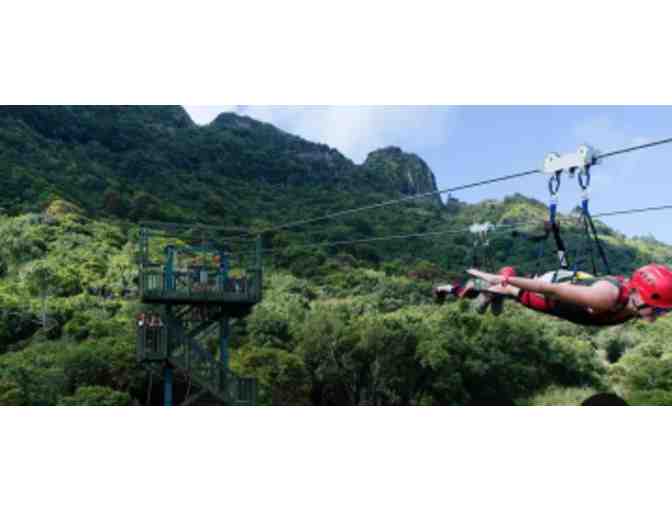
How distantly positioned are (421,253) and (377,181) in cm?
1865

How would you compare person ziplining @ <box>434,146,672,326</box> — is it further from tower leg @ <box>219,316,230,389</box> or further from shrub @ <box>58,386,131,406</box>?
shrub @ <box>58,386,131,406</box>

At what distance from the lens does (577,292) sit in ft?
15.8

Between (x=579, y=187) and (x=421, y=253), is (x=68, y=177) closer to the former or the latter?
(x=421, y=253)

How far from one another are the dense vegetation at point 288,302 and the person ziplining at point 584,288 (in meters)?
11.3

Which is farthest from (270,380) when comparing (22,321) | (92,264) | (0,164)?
(0,164)

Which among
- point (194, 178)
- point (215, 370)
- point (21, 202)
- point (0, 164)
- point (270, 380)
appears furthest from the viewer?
point (194, 178)

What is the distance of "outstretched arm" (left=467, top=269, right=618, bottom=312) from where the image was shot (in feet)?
15.6

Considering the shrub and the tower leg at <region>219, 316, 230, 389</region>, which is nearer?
the tower leg at <region>219, 316, 230, 389</region>

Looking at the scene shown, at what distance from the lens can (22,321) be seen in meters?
27.8

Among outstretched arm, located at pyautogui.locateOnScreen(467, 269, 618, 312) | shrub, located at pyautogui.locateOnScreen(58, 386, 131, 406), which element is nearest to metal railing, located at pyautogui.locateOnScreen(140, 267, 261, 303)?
shrub, located at pyautogui.locateOnScreen(58, 386, 131, 406)

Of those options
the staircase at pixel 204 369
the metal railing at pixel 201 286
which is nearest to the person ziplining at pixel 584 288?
the metal railing at pixel 201 286

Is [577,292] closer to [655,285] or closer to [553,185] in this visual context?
[655,285]

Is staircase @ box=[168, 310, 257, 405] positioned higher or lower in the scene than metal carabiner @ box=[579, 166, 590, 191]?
lower

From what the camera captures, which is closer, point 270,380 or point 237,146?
point 270,380
